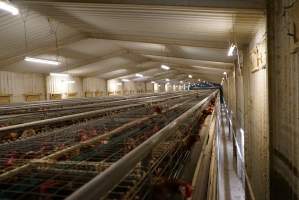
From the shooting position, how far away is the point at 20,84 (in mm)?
12383

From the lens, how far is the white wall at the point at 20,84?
37.7 feet

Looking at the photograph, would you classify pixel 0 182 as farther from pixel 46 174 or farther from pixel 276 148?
pixel 276 148

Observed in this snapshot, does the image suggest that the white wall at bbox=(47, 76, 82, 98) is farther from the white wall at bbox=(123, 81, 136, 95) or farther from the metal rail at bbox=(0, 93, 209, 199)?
the metal rail at bbox=(0, 93, 209, 199)

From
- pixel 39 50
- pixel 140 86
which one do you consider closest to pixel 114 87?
pixel 140 86

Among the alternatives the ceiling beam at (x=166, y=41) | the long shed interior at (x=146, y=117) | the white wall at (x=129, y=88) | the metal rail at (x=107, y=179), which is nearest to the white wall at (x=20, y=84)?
the long shed interior at (x=146, y=117)

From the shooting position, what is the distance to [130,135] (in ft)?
10.4

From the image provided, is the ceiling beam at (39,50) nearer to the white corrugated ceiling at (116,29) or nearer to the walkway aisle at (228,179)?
the white corrugated ceiling at (116,29)

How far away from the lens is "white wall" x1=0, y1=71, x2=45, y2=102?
11.5 meters

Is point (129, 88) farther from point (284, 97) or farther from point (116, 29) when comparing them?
point (284, 97)

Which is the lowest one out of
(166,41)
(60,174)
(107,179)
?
(60,174)

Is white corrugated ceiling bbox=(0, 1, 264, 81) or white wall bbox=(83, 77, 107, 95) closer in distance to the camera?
white corrugated ceiling bbox=(0, 1, 264, 81)

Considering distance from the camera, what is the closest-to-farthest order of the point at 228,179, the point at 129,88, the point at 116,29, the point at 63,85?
the point at 116,29 < the point at 228,179 < the point at 63,85 < the point at 129,88

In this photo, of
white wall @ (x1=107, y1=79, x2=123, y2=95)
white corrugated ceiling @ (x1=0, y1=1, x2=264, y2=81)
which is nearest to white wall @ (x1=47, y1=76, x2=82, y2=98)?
white corrugated ceiling @ (x1=0, y1=1, x2=264, y2=81)

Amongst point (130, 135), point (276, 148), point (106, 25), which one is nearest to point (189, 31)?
point (106, 25)
